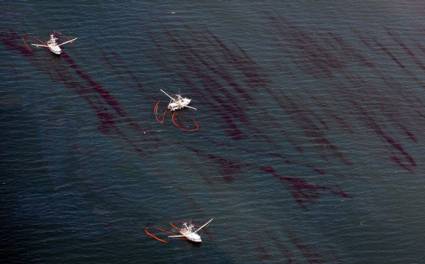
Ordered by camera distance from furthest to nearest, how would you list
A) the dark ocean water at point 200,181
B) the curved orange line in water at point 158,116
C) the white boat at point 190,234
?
the curved orange line in water at point 158,116 < the dark ocean water at point 200,181 < the white boat at point 190,234

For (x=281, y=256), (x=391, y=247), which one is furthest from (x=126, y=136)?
(x=391, y=247)

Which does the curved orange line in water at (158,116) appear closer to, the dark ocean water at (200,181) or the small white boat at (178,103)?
the dark ocean water at (200,181)

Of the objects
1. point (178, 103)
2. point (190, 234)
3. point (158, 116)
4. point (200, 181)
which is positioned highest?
point (178, 103)

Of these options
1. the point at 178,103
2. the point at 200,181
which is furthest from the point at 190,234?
the point at 178,103

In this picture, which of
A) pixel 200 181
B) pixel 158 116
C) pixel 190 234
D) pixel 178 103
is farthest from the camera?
pixel 178 103

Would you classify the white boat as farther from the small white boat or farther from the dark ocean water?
the small white boat

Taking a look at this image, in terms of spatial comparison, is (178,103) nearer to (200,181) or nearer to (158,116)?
(158,116)

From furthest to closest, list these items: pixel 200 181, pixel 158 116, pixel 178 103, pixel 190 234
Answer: pixel 178 103 → pixel 158 116 → pixel 200 181 → pixel 190 234

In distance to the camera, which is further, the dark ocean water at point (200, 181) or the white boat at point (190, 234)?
the dark ocean water at point (200, 181)

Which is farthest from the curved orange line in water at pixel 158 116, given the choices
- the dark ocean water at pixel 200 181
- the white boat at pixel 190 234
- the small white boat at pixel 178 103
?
the white boat at pixel 190 234

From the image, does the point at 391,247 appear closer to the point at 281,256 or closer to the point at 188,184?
the point at 281,256

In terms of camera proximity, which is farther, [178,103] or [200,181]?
[178,103]
